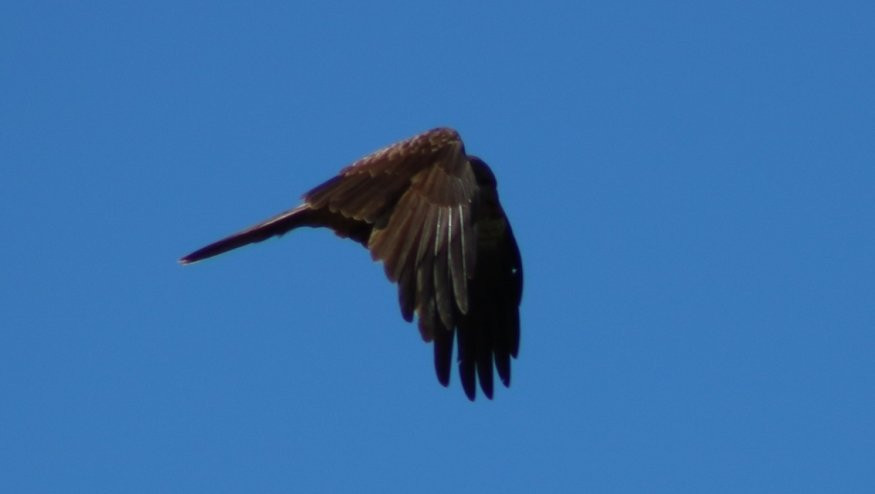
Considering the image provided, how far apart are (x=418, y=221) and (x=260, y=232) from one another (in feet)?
5.54

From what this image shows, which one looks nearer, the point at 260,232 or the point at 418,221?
the point at 418,221

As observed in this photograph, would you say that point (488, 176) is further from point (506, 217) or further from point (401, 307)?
point (401, 307)

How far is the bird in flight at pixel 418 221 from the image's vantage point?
10281 millimetres

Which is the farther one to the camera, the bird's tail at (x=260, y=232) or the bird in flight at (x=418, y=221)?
the bird's tail at (x=260, y=232)

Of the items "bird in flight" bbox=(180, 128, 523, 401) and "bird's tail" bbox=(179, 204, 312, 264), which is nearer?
"bird in flight" bbox=(180, 128, 523, 401)

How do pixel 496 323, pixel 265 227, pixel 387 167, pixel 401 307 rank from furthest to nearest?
pixel 496 323
pixel 265 227
pixel 387 167
pixel 401 307

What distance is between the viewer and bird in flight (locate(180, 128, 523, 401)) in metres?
10.3

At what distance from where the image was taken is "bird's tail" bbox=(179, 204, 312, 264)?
11.6 meters

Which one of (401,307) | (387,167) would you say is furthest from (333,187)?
(401,307)

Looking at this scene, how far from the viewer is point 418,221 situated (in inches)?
414

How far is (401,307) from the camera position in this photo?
1017cm

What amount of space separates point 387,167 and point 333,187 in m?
0.31

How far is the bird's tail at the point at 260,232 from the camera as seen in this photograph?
11.6 metres

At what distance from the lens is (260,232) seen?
11.9 metres
